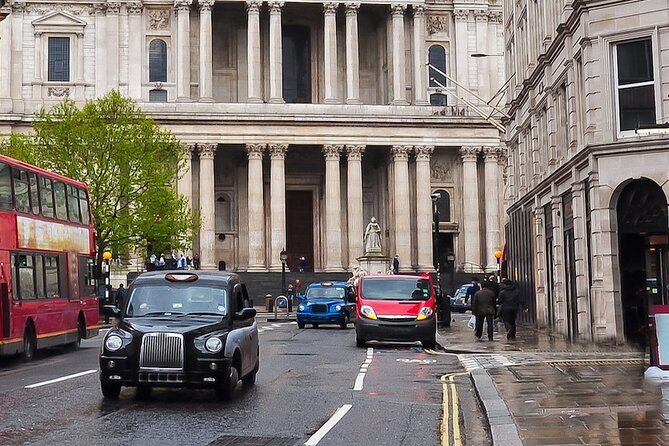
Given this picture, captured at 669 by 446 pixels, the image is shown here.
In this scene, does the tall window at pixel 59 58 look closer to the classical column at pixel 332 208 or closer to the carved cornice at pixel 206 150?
the carved cornice at pixel 206 150

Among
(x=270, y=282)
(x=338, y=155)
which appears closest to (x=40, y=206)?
(x=270, y=282)

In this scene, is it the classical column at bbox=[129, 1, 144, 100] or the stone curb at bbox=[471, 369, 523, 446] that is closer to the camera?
the stone curb at bbox=[471, 369, 523, 446]

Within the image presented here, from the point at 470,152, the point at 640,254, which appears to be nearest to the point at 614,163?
the point at 640,254

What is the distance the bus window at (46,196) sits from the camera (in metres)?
25.2

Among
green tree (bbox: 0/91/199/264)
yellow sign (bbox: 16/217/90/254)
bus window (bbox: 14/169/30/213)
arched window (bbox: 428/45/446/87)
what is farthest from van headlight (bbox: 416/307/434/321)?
arched window (bbox: 428/45/446/87)

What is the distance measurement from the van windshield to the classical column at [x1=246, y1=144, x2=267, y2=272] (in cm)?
3750

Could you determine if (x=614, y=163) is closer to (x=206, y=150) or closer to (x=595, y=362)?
(x=595, y=362)

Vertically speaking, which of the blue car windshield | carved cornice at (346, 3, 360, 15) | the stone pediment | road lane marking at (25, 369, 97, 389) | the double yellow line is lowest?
the double yellow line

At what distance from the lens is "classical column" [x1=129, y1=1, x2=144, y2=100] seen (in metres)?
68.8

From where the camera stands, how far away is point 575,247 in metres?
28.8

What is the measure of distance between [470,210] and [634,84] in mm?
44062

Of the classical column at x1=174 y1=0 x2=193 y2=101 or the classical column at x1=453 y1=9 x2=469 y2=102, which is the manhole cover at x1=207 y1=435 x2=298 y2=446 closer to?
the classical column at x1=174 y1=0 x2=193 y2=101

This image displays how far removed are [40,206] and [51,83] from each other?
152 ft

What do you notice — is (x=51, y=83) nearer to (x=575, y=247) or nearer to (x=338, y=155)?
(x=338, y=155)
